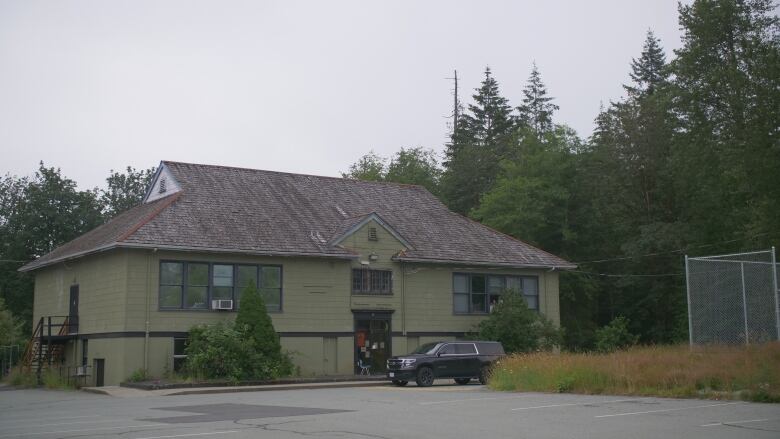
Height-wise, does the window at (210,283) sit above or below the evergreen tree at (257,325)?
above

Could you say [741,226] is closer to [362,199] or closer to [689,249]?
[689,249]

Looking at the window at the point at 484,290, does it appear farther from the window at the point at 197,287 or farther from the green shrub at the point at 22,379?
the green shrub at the point at 22,379

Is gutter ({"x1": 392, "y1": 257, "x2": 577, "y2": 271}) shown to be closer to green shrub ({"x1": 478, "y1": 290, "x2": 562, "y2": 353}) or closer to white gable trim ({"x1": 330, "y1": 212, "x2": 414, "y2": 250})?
white gable trim ({"x1": 330, "y1": 212, "x2": 414, "y2": 250})

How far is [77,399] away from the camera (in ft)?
90.4

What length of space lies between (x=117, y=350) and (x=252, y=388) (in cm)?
605

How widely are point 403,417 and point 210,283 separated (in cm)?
1877

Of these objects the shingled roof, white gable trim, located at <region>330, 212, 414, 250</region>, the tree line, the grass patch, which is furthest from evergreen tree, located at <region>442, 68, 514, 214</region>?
the grass patch

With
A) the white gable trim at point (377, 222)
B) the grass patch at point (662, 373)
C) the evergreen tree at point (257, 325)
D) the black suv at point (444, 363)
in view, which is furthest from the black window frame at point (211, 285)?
the grass patch at point (662, 373)

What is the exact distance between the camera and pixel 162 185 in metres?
40.5

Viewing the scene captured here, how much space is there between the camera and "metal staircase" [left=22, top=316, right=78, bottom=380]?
1458 inches

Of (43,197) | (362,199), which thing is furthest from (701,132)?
(43,197)

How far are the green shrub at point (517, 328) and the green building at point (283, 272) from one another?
1.82 meters

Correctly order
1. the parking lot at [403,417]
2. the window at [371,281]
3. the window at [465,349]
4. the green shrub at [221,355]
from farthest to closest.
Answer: the window at [371,281], the green shrub at [221,355], the window at [465,349], the parking lot at [403,417]

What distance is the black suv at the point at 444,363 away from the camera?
3088cm
